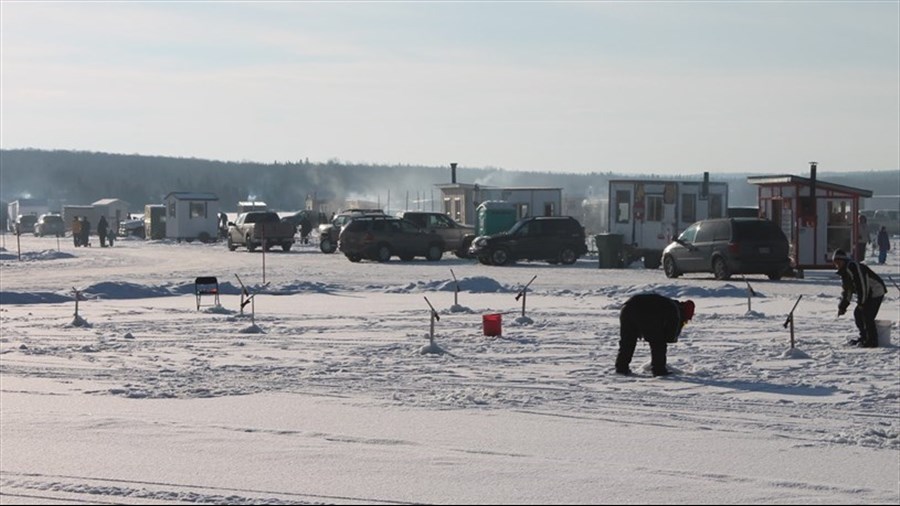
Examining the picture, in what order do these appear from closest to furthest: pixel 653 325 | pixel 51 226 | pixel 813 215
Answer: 1. pixel 653 325
2. pixel 813 215
3. pixel 51 226

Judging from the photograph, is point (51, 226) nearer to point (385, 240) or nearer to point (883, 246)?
point (385, 240)

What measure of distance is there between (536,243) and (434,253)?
4.47 meters

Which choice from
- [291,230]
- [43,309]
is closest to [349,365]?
[43,309]

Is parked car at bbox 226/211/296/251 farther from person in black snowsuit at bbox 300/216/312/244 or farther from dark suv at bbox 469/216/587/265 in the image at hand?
dark suv at bbox 469/216/587/265

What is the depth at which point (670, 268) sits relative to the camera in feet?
118

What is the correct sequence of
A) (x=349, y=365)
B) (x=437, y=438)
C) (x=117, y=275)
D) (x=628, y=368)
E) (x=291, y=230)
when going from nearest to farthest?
(x=437, y=438) < (x=628, y=368) < (x=349, y=365) < (x=117, y=275) < (x=291, y=230)

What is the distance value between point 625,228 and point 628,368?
91.3ft

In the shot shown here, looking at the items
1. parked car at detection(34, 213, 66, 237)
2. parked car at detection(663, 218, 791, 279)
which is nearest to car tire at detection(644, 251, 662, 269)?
parked car at detection(663, 218, 791, 279)

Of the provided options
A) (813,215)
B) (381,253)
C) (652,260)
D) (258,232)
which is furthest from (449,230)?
(813,215)

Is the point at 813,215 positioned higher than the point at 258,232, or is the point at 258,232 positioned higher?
the point at 813,215

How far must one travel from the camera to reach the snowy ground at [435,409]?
9891mm

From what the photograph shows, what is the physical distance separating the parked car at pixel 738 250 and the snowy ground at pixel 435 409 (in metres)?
7.75

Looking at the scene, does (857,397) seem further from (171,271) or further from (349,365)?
(171,271)

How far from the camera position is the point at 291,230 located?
57062 mm
